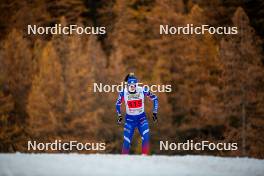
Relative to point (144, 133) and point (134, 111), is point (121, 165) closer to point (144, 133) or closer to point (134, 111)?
point (144, 133)

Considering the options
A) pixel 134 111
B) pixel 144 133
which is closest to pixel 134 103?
pixel 134 111

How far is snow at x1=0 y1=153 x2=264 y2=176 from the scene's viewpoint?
8.91m

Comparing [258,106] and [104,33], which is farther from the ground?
[104,33]

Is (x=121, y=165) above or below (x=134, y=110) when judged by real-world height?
below

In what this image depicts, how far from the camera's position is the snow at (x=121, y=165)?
29.2ft

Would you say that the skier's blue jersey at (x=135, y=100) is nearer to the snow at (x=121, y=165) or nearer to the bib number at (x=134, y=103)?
the bib number at (x=134, y=103)

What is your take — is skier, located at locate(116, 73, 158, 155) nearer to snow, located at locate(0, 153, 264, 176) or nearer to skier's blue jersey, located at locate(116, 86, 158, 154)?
skier's blue jersey, located at locate(116, 86, 158, 154)

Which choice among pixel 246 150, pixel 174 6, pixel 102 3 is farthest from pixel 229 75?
pixel 102 3

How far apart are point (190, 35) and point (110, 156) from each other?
3052 centimetres

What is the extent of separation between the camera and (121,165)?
30.6 feet

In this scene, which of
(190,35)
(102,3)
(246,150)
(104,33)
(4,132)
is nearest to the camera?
(246,150)

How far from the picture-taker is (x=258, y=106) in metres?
34.0

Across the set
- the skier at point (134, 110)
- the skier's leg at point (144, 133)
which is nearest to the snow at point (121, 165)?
the skier's leg at point (144, 133)

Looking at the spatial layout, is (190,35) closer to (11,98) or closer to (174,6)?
(174,6)
